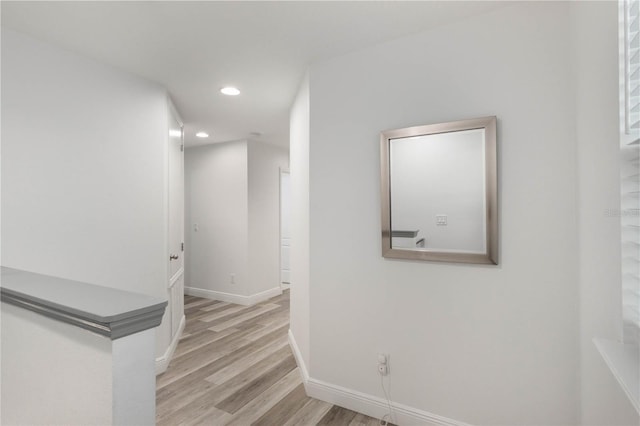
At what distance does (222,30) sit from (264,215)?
3241mm

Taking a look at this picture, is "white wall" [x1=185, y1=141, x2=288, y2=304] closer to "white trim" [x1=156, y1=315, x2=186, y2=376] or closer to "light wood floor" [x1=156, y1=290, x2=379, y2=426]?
"light wood floor" [x1=156, y1=290, x2=379, y2=426]

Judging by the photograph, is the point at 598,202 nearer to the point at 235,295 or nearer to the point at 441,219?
the point at 441,219

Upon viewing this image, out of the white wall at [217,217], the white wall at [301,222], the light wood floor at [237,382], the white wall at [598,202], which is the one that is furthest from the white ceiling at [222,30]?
the light wood floor at [237,382]

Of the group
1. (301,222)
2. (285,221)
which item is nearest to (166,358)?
(301,222)

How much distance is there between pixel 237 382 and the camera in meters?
2.54

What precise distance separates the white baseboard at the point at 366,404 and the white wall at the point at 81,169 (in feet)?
4.48

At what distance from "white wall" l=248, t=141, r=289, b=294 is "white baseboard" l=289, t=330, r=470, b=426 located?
8.08ft

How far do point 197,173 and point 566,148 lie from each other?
477 centimetres

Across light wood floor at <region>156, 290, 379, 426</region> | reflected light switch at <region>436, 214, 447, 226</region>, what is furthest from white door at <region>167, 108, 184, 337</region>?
reflected light switch at <region>436, 214, 447, 226</region>

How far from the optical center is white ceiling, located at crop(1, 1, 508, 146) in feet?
5.51

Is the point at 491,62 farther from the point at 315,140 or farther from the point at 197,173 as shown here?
the point at 197,173

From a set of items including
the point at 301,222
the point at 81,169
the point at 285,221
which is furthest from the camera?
the point at 285,221

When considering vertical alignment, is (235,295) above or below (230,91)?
below

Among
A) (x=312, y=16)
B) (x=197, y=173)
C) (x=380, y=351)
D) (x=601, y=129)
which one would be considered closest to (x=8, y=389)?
(x=380, y=351)
